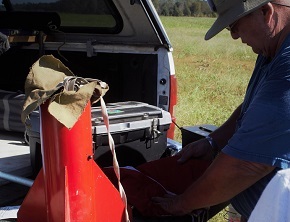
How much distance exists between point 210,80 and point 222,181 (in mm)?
10300

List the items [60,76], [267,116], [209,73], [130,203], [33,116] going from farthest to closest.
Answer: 1. [209,73]
2. [33,116]
3. [130,203]
4. [60,76]
5. [267,116]

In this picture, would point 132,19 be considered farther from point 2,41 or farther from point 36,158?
point 36,158

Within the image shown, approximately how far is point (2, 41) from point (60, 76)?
1917 millimetres

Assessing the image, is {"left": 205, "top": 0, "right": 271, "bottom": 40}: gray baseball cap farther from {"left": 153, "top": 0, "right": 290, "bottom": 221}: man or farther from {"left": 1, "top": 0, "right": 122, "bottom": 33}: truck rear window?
{"left": 1, "top": 0, "right": 122, "bottom": 33}: truck rear window

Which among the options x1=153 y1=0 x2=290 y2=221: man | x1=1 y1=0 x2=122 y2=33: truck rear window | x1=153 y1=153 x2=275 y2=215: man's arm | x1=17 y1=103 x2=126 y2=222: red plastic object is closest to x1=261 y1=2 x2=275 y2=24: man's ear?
x1=153 y1=0 x2=290 y2=221: man

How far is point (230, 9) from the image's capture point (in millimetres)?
1780

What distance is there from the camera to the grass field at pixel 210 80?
7465 mm

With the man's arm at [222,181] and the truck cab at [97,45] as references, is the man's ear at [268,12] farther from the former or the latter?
the truck cab at [97,45]

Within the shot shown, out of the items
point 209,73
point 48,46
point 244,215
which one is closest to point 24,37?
point 48,46

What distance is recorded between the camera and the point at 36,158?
9.43 ft

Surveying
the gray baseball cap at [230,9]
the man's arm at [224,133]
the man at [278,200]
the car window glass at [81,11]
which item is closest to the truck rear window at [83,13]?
the car window glass at [81,11]

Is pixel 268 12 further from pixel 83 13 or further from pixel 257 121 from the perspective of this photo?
pixel 83 13

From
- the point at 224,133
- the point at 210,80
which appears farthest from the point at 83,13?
the point at 210,80

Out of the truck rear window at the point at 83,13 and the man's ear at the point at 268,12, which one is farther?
the truck rear window at the point at 83,13
